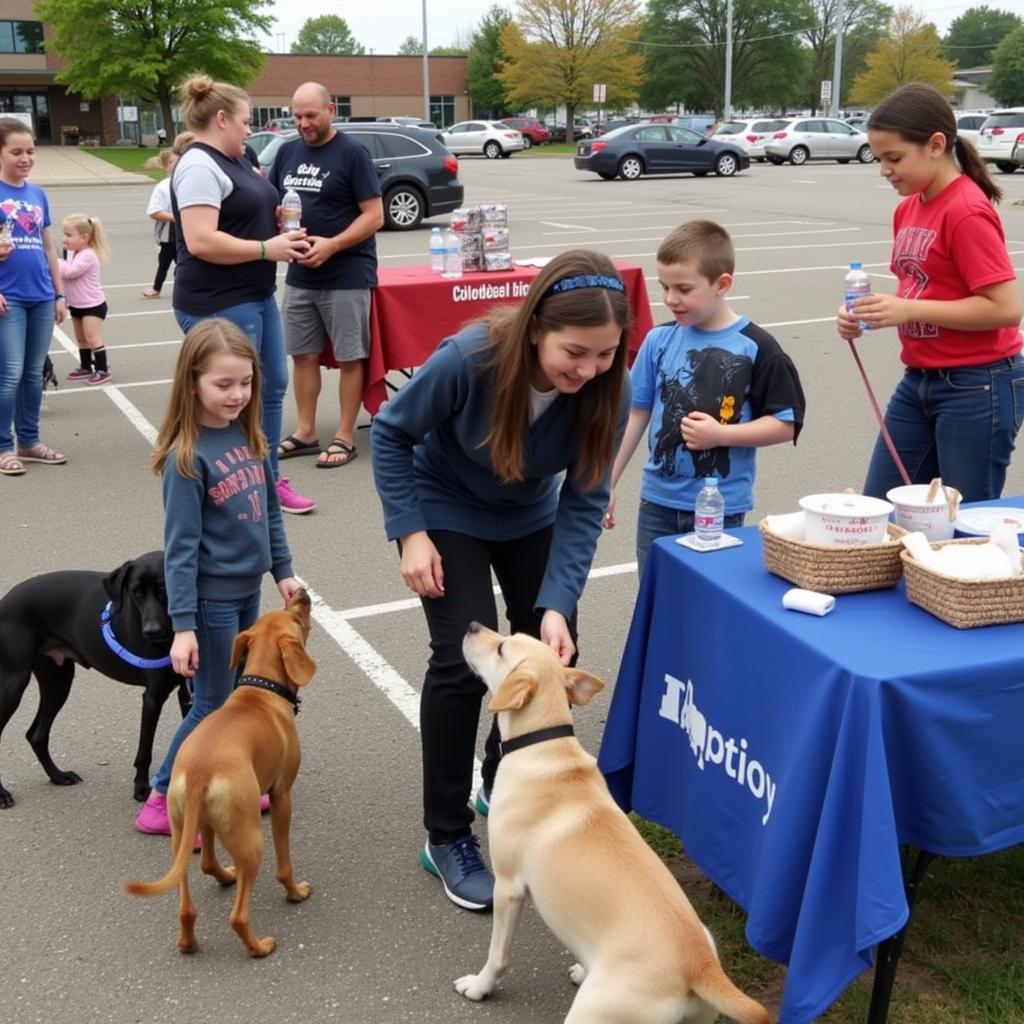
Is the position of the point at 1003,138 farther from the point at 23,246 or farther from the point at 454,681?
the point at 454,681

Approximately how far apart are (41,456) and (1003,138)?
109 ft

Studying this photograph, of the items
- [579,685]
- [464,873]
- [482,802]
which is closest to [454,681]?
[579,685]

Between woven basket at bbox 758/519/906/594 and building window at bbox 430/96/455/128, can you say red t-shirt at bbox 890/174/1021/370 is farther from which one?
building window at bbox 430/96/455/128

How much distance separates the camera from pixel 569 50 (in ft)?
227

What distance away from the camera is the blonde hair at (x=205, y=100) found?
18.5 feet

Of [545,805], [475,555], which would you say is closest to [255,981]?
[545,805]

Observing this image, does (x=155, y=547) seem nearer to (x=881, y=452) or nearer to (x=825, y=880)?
(x=881, y=452)

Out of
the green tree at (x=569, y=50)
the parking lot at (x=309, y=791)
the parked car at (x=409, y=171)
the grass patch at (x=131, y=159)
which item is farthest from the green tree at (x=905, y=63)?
the parking lot at (x=309, y=791)

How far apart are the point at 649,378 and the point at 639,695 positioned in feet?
3.55

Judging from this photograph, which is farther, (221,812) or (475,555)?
(475,555)

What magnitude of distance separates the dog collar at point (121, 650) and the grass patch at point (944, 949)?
1.50 metres

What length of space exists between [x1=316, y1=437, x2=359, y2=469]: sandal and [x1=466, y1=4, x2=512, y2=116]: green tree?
74313 millimetres

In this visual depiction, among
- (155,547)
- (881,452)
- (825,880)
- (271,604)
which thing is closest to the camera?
(825,880)

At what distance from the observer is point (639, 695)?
3150 mm
